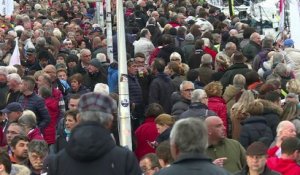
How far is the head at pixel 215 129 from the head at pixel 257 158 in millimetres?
853

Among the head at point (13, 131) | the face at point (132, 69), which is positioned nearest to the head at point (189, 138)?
the head at point (13, 131)

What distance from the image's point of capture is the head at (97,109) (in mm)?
6605

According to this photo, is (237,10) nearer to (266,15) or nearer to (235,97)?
(266,15)

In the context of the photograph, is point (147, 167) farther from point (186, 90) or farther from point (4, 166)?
point (186, 90)

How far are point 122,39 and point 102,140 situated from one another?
13.5 ft

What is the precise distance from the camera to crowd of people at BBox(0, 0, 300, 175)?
656cm

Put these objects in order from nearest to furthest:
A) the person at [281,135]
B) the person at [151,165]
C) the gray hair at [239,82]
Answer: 1. the person at [151,165]
2. the person at [281,135]
3. the gray hair at [239,82]

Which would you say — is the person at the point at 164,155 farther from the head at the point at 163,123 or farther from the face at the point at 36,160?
the head at the point at 163,123

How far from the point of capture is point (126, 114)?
33.0 ft

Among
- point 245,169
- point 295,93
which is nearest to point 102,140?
point 245,169

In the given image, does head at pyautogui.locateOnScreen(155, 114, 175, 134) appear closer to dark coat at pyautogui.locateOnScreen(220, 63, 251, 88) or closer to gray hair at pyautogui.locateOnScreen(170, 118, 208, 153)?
dark coat at pyautogui.locateOnScreen(220, 63, 251, 88)

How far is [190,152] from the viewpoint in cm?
621

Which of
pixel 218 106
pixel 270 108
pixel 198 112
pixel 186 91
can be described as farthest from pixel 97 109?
pixel 186 91

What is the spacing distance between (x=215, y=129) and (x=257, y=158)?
1.01 m
